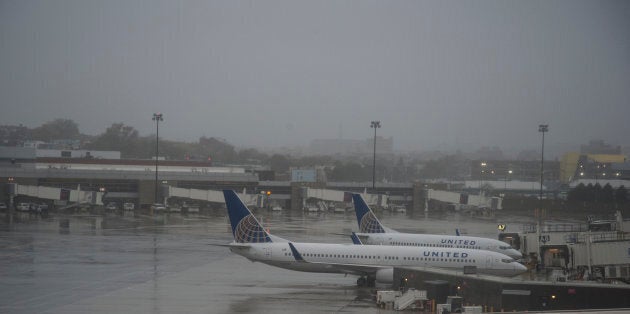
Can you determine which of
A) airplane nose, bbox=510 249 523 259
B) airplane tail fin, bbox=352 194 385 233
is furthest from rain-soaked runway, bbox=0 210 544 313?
airplane nose, bbox=510 249 523 259

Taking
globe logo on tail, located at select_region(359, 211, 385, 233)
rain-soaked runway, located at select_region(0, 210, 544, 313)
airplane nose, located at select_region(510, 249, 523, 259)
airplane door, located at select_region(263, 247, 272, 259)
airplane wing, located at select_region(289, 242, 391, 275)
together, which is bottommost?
rain-soaked runway, located at select_region(0, 210, 544, 313)

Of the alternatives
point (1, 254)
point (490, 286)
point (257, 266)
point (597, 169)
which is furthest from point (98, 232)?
point (597, 169)

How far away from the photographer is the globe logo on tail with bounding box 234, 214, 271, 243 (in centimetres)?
4538

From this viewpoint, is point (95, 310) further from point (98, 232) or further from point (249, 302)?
point (98, 232)

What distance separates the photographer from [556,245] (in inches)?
1932

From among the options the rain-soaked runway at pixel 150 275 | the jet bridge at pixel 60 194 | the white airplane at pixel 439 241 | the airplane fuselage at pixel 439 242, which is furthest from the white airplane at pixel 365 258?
the jet bridge at pixel 60 194

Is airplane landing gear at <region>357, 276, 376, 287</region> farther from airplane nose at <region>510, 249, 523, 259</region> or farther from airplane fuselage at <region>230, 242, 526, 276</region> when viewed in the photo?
airplane nose at <region>510, 249, 523, 259</region>

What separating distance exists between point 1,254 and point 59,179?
56169 mm

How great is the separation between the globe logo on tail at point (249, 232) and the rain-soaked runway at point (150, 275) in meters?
2.42

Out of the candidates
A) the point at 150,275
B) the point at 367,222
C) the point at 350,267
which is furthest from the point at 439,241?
the point at 150,275

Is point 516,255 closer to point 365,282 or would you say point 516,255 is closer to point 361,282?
point 365,282

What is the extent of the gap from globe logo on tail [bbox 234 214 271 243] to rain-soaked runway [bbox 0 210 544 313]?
7.93 ft

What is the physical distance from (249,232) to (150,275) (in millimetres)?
6735

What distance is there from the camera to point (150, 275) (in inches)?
1823
